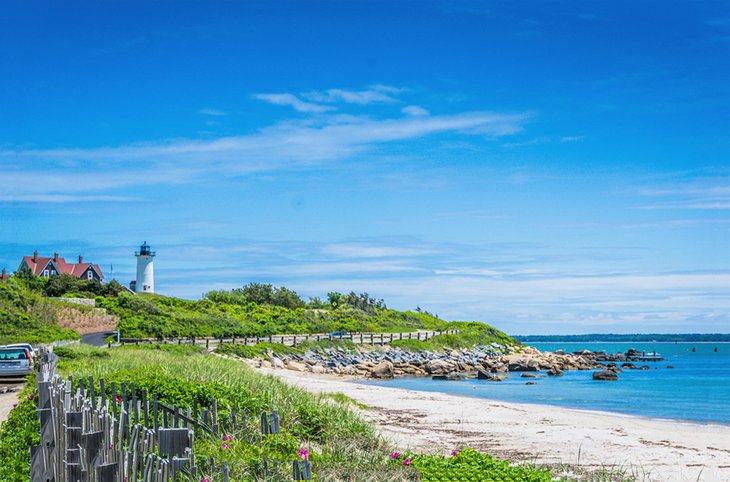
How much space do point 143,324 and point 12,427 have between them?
149 ft

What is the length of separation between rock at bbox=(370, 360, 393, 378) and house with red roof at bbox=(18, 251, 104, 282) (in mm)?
48882

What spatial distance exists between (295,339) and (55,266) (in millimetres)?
44330

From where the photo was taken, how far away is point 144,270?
3509 inches

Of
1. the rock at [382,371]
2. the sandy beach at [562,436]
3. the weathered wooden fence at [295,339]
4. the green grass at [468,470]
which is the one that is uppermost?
the weathered wooden fence at [295,339]

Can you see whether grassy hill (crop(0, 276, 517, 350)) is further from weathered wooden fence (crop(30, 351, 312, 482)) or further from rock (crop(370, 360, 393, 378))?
weathered wooden fence (crop(30, 351, 312, 482))

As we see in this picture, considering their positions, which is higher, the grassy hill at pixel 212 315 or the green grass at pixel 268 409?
the grassy hill at pixel 212 315

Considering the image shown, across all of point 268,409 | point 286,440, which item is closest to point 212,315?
point 268,409

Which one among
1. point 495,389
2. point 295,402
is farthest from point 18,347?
point 495,389

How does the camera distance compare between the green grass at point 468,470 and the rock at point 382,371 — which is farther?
the rock at point 382,371

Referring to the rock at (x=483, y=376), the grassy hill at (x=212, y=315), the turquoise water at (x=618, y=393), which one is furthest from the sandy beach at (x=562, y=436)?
the grassy hill at (x=212, y=315)

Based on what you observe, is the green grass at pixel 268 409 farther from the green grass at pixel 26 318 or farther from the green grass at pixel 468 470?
the green grass at pixel 26 318

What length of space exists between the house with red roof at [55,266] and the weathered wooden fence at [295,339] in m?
36.5

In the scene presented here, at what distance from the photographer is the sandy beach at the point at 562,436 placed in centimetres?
1477

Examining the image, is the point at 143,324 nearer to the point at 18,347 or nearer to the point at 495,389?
the point at 495,389
